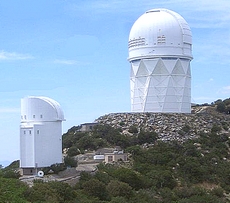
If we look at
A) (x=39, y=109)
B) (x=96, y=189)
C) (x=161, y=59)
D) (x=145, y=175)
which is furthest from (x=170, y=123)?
(x=96, y=189)


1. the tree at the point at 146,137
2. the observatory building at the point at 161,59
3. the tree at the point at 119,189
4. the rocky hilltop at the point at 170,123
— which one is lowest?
the tree at the point at 119,189

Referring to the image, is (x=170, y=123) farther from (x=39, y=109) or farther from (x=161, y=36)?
(x=39, y=109)

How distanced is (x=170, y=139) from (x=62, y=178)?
1674 centimetres

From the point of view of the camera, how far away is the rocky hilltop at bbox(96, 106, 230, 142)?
5738 cm

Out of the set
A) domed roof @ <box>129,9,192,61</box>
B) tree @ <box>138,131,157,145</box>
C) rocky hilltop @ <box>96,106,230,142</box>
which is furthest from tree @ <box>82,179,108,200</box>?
domed roof @ <box>129,9,192,61</box>

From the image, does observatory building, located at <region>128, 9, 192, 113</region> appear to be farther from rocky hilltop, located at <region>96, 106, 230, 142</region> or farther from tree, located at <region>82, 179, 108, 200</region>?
tree, located at <region>82, 179, 108, 200</region>

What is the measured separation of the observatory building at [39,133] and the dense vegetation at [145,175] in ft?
7.26

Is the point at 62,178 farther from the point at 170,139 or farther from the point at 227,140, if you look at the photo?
the point at 227,140

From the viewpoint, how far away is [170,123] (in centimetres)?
5903

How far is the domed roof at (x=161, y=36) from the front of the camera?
60.5 metres

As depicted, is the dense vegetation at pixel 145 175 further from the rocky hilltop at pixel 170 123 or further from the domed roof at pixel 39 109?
the domed roof at pixel 39 109

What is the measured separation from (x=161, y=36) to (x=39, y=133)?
21998 mm

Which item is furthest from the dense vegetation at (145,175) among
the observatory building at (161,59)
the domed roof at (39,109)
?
the observatory building at (161,59)

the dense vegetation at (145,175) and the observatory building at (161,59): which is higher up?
the observatory building at (161,59)
